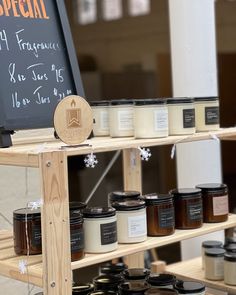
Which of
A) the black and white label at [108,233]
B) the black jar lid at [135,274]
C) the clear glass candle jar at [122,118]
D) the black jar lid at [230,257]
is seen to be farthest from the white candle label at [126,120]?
the black jar lid at [230,257]

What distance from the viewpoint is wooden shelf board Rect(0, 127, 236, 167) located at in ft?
5.06

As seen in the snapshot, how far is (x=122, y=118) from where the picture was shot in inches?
73.9

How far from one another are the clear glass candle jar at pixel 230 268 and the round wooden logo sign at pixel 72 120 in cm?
83

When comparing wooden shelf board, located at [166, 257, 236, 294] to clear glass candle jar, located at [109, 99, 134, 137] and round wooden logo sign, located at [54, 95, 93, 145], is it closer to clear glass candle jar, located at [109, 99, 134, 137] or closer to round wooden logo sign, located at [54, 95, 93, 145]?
clear glass candle jar, located at [109, 99, 134, 137]

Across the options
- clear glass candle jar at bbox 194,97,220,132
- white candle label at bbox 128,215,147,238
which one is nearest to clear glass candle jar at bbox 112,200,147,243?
white candle label at bbox 128,215,147,238

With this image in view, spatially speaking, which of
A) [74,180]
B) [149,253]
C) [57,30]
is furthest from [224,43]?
[57,30]

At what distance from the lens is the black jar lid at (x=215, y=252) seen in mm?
2239

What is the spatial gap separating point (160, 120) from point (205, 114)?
25cm

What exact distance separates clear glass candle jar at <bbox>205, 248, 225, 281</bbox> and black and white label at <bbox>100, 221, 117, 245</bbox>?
2.21ft

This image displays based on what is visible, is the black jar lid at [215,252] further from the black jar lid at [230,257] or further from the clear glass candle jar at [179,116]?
the clear glass candle jar at [179,116]

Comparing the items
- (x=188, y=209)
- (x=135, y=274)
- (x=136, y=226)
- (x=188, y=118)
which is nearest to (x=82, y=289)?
(x=135, y=274)

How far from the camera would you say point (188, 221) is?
6.31 ft

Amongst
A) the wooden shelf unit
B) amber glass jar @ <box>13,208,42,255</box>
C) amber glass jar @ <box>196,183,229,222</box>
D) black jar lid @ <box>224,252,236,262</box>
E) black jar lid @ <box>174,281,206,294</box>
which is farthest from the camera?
black jar lid @ <box>224,252,236,262</box>

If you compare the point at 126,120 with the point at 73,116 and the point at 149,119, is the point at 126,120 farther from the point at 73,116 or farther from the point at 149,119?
the point at 73,116
